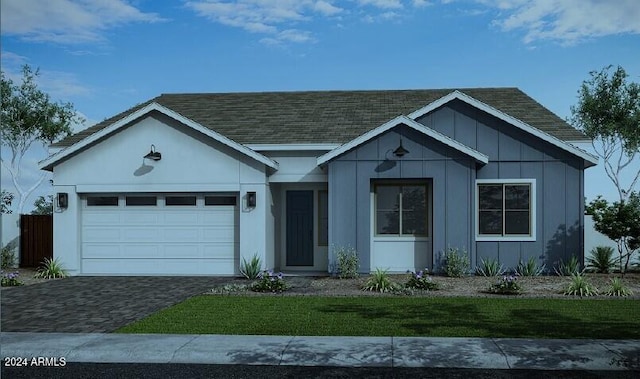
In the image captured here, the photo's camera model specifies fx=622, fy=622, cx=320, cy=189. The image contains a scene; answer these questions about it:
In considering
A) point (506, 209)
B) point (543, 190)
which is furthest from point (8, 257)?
point (543, 190)

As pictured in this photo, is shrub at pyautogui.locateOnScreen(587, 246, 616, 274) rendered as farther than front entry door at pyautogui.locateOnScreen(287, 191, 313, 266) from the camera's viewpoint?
Yes

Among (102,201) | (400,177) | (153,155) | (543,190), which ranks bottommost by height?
(102,201)

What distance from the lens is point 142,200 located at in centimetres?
1772

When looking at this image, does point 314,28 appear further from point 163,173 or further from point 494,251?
point 494,251

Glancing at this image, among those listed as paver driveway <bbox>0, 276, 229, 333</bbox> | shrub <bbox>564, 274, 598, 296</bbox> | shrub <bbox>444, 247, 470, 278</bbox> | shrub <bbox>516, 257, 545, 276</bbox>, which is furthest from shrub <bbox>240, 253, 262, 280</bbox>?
shrub <bbox>564, 274, 598, 296</bbox>

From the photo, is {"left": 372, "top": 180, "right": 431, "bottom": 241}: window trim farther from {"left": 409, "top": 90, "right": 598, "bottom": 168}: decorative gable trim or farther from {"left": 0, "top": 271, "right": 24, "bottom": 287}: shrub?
{"left": 0, "top": 271, "right": 24, "bottom": 287}: shrub

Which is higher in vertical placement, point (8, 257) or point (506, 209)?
point (506, 209)

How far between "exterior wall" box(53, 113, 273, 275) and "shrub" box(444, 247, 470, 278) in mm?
4927

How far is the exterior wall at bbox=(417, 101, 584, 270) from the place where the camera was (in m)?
17.0

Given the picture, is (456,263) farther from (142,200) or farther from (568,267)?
(142,200)

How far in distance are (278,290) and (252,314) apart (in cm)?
297

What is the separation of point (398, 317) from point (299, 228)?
846 cm

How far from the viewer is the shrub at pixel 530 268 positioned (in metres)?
16.8

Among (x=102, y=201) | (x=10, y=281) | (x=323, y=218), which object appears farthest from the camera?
(x=323, y=218)
